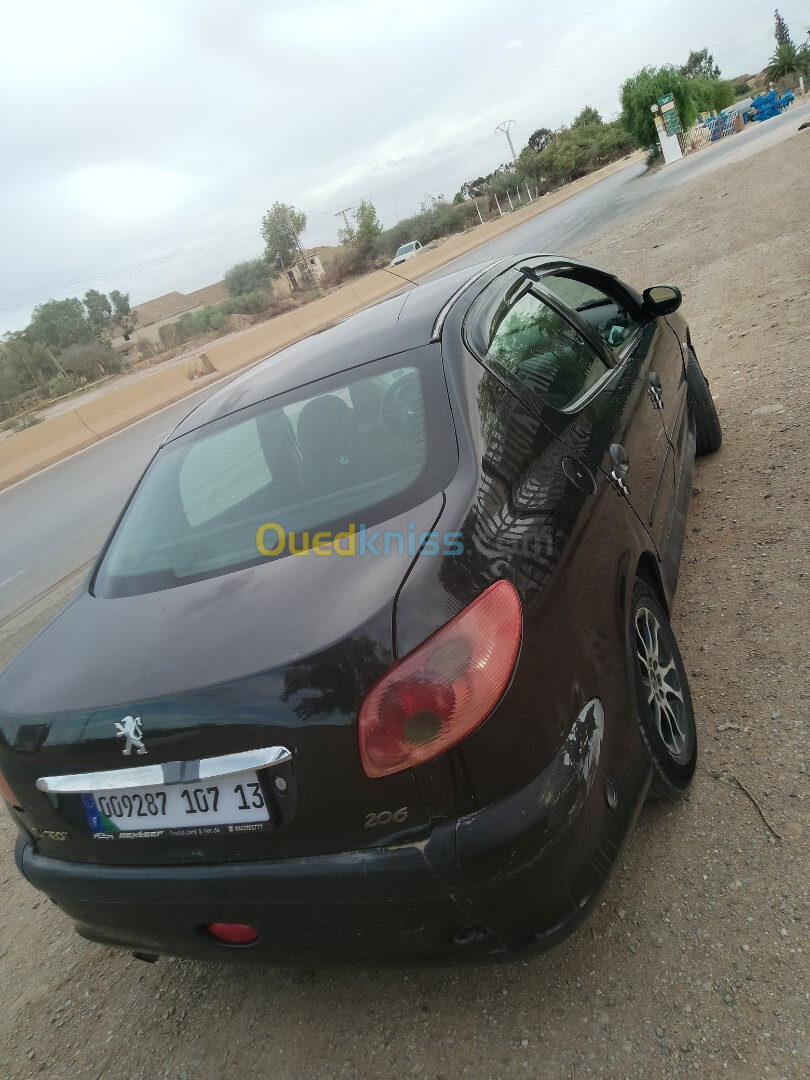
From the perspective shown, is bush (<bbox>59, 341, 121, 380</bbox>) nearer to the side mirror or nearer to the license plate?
the side mirror

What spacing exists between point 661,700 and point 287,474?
1.32 meters

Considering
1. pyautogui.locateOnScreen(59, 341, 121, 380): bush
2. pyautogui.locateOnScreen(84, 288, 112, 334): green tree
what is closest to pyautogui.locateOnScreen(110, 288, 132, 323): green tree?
pyautogui.locateOnScreen(84, 288, 112, 334): green tree

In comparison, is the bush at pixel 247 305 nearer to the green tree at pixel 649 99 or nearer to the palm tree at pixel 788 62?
the green tree at pixel 649 99

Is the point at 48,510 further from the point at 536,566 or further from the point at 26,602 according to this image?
the point at 536,566

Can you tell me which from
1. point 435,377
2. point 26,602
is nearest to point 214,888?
point 435,377

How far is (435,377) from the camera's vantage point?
2234 mm

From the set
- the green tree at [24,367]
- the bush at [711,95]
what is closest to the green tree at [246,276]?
the green tree at [24,367]

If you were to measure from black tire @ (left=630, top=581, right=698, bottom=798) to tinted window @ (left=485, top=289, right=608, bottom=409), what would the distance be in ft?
2.30

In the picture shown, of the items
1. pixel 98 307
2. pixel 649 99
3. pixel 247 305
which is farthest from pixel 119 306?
pixel 649 99

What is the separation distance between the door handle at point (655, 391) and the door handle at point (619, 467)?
759 millimetres

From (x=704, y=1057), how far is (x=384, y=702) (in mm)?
1074

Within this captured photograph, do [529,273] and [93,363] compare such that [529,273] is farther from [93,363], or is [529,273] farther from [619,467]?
[93,363]

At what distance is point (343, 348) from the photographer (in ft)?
8.91

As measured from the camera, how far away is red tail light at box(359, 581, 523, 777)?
1546 millimetres
